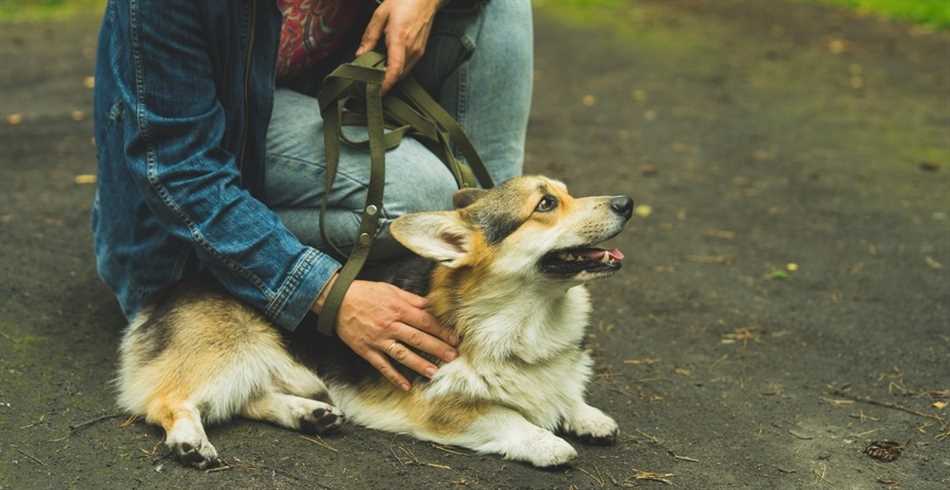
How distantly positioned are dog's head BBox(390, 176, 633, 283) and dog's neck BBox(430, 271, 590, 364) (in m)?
0.05

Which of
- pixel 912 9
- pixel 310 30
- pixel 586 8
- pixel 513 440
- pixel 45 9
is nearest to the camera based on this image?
pixel 513 440

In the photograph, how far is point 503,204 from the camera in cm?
324

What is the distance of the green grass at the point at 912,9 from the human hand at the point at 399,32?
874cm

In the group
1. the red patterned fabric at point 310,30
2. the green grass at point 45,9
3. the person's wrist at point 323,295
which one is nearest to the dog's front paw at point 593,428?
the person's wrist at point 323,295

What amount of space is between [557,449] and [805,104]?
5.86 meters

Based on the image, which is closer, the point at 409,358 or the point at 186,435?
the point at 186,435

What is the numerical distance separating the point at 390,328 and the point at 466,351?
24cm

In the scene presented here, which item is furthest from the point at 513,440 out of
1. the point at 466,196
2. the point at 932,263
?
the point at 932,263

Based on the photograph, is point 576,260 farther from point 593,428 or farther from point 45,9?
point 45,9

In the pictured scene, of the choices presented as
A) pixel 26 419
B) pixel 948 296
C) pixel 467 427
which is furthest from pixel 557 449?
pixel 948 296

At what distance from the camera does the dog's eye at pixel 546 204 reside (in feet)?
10.5

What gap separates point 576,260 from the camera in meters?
3.13

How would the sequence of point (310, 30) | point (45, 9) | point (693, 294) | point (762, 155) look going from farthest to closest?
point (45, 9)
point (762, 155)
point (693, 294)
point (310, 30)

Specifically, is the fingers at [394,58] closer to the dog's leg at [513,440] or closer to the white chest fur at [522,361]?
the white chest fur at [522,361]
